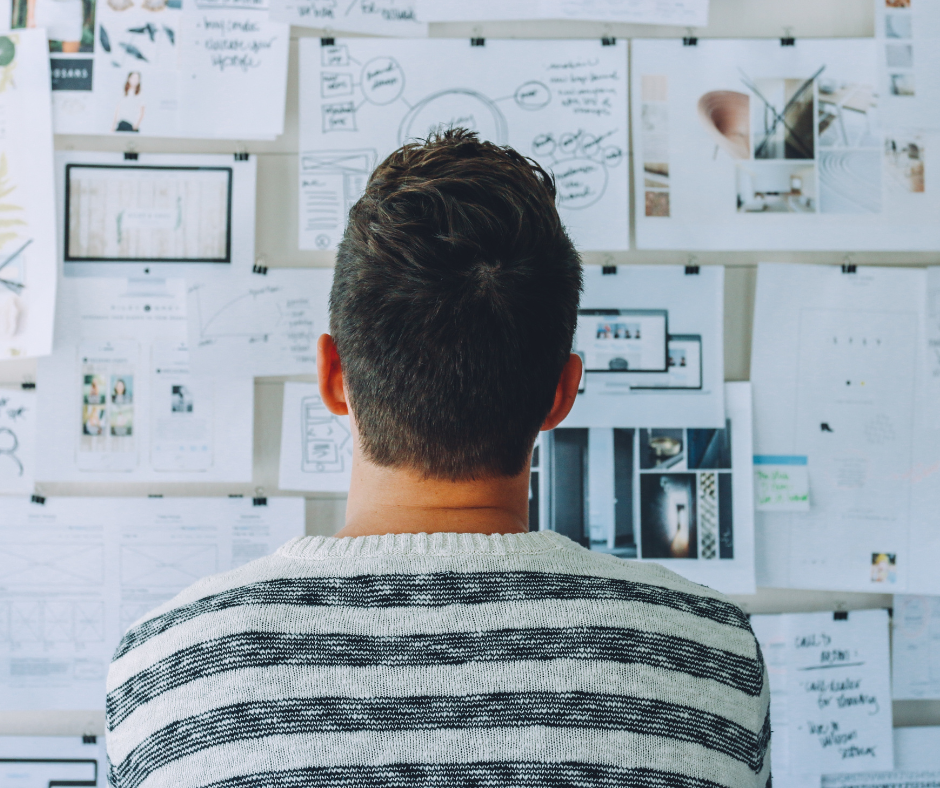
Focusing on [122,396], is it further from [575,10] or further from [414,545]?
[575,10]

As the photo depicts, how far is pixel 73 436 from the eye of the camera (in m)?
1.09

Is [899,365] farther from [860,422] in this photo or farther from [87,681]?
[87,681]

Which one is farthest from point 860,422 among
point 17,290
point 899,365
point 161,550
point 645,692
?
point 17,290

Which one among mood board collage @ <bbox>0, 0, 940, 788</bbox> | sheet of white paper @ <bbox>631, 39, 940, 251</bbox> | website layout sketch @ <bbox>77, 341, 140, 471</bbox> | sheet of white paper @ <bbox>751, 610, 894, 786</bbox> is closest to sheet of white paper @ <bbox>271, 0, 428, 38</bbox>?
mood board collage @ <bbox>0, 0, 940, 788</bbox>

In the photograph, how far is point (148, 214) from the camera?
3.56 ft

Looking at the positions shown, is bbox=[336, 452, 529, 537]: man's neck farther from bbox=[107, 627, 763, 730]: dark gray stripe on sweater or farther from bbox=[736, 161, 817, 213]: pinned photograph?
bbox=[736, 161, 817, 213]: pinned photograph

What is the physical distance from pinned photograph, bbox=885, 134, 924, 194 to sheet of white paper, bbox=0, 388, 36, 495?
1.40m

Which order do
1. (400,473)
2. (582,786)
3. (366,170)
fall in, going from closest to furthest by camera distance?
(582,786), (400,473), (366,170)

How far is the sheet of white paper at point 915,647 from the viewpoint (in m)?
1.13

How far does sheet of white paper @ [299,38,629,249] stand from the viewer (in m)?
1.09

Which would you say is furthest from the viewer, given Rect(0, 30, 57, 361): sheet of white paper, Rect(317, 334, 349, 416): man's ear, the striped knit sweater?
Rect(0, 30, 57, 361): sheet of white paper

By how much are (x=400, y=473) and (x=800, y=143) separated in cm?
92

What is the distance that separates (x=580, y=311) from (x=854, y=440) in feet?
1.59

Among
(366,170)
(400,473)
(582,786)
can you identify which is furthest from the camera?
(366,170)
